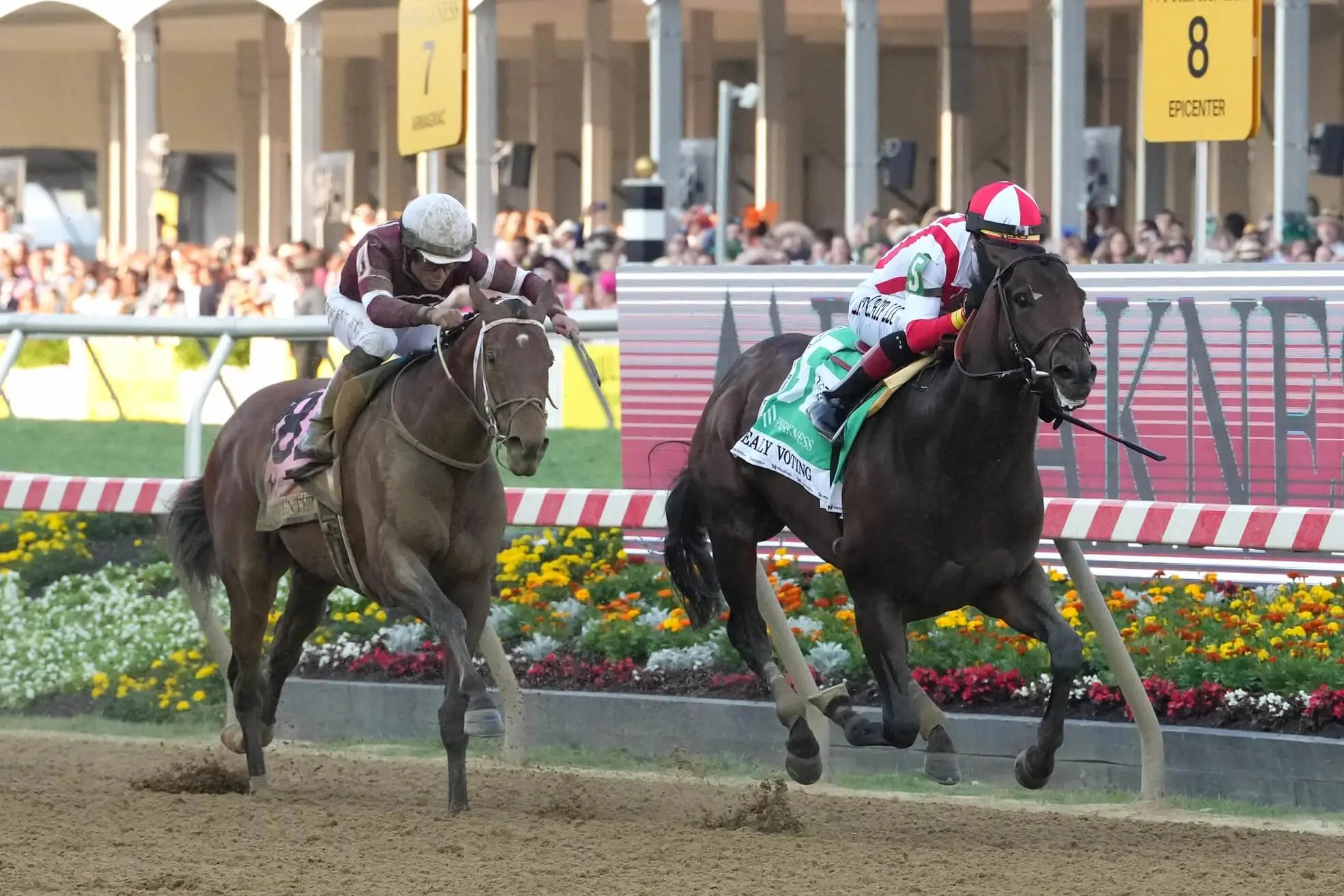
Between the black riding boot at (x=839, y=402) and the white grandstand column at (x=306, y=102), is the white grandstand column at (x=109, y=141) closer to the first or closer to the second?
the white grandstand column at (x=306, y=102)

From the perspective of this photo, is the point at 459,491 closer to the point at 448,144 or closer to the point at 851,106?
the point at 448,144

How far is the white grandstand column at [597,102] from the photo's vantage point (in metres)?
25.2

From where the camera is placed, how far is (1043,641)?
20.4ft

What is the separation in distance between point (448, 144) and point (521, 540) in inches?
135

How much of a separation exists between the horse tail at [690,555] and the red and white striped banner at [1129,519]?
0.28 ft

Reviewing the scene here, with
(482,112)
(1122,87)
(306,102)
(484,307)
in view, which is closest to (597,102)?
(306,102)

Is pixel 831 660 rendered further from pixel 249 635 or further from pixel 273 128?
pixel 273 128

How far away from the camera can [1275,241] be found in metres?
13.6

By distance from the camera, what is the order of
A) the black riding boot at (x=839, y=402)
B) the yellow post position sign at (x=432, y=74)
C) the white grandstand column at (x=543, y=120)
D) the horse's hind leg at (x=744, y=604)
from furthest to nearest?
the white grandstand column at (x=543, y=120)
the yellow post position sign at (x=432, y=74)
the horse's hind leg at (x=744, y=604)
the black riding boot at (x=839, y=402)

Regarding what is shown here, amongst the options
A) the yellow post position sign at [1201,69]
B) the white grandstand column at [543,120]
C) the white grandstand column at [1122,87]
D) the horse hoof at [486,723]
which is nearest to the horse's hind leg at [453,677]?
the horse hoof at [486,723]

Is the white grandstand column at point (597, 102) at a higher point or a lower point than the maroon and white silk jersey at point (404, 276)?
higher

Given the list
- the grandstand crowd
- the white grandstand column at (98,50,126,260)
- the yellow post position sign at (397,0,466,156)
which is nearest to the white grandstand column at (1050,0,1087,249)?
the grandstand crowd

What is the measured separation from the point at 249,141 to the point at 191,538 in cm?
2483

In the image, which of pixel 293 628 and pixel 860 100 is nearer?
pixel 293 628
